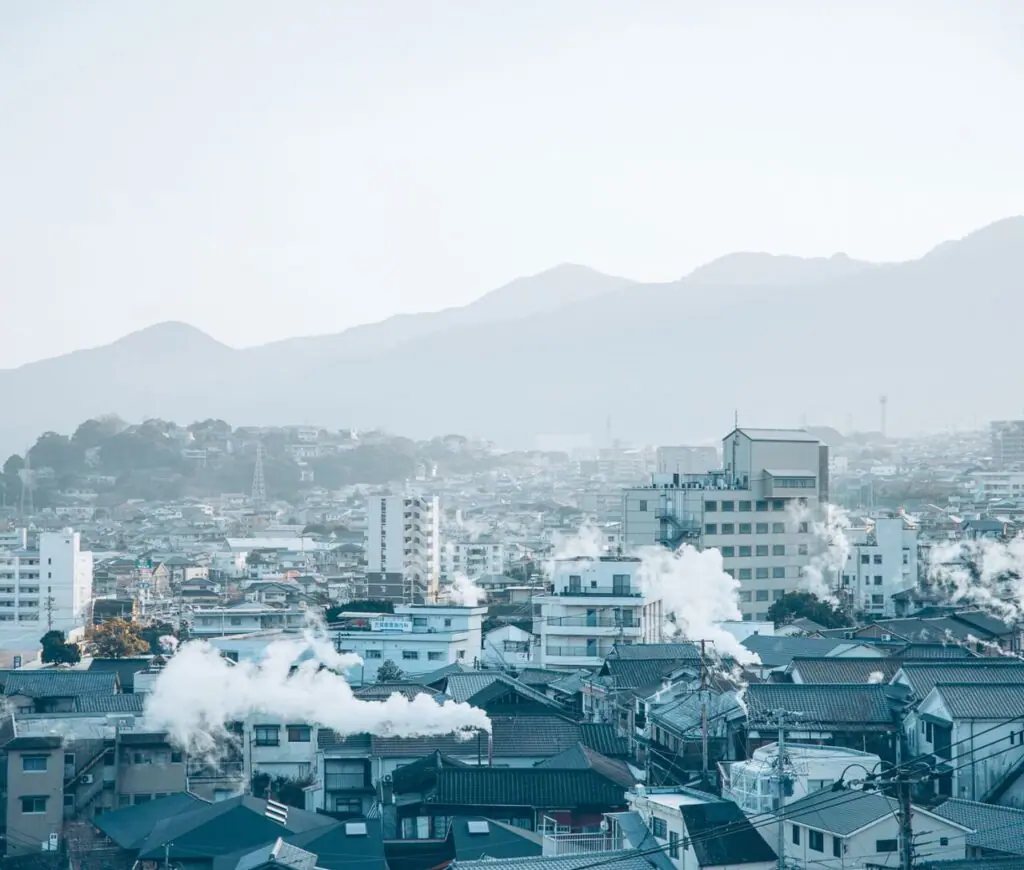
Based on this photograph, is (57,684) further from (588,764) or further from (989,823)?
(989,823)

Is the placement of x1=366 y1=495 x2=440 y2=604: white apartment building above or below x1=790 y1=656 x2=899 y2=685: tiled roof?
above

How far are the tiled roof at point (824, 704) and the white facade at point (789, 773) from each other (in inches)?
59.6

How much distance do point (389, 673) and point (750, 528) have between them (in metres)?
10.6

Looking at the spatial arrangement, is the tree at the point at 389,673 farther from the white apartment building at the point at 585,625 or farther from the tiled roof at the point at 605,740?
the tiled roof at the point at 605,740

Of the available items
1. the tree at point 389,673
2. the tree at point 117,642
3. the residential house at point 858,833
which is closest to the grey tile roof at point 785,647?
the tree at point 389,673

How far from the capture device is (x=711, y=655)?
18.3m

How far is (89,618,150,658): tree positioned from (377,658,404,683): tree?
4803 mm

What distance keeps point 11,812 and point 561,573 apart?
403 inches

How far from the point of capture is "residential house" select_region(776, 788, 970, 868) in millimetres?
11047

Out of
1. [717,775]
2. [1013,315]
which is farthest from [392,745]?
[1013,315]

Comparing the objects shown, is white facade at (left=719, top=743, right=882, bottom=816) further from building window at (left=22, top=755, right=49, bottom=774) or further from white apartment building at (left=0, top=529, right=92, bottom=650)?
white apartment building at (left=0, top=529, right=92, bottom=650)

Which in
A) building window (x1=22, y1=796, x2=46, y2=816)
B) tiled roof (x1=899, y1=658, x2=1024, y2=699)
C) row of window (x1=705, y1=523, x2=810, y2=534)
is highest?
row of window (x1=705, y1=523, x2=810, y2=534)

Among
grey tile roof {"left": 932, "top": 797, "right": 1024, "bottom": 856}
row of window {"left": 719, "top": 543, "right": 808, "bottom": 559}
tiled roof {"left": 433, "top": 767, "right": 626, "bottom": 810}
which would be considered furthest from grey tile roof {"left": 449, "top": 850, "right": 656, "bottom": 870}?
row of window {"left": 719, "top": 543, "right": 808, "bottom": 559}

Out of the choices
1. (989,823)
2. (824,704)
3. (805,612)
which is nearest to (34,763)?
(824,704)
